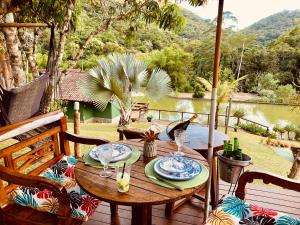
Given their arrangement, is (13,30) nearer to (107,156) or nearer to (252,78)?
(107,156)

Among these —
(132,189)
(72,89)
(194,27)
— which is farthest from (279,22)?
(132,189)

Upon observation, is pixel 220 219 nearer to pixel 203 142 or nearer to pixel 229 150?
pixel 229 150

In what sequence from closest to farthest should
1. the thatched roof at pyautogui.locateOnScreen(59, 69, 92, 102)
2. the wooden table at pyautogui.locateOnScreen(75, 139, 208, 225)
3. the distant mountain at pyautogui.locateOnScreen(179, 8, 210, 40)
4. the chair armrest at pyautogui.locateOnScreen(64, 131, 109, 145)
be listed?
the wooden table at pyautogui.locateOnScreen(75, 139, 208, 225) < the chair armrest at pyautogui.locateOnScreen(64, 131, 109, 145) < the thatched roof at pyautogui.locateOnScreen(59, 69, 92, 102) < the distant mountain at pyautogui.locateOnScreen(179, 8, 210, 40)

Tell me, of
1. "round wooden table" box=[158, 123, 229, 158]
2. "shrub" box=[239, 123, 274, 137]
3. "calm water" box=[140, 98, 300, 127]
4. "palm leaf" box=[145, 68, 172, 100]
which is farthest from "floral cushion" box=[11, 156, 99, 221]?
"calm water" box=[140, 98, 300, 127]

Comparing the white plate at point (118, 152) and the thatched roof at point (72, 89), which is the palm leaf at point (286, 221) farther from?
the thatched roof at point (72, 89)

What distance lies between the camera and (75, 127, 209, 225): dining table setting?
1294 millimetres

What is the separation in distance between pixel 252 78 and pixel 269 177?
901 inches

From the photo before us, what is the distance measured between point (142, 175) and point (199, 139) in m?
0.88

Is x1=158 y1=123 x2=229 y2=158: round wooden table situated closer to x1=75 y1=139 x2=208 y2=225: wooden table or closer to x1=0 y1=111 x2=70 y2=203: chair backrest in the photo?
x1=75 y1=139 x2=208 y2=225: wooden table

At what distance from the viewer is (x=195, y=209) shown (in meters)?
2.28

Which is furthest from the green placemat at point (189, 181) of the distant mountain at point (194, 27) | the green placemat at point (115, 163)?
the distant mountain at point (194, 27)

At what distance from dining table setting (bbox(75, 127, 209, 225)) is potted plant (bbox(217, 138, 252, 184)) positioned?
0.29 metres

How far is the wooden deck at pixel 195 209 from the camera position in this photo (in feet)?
6.93

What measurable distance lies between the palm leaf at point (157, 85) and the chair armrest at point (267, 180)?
3.15m
